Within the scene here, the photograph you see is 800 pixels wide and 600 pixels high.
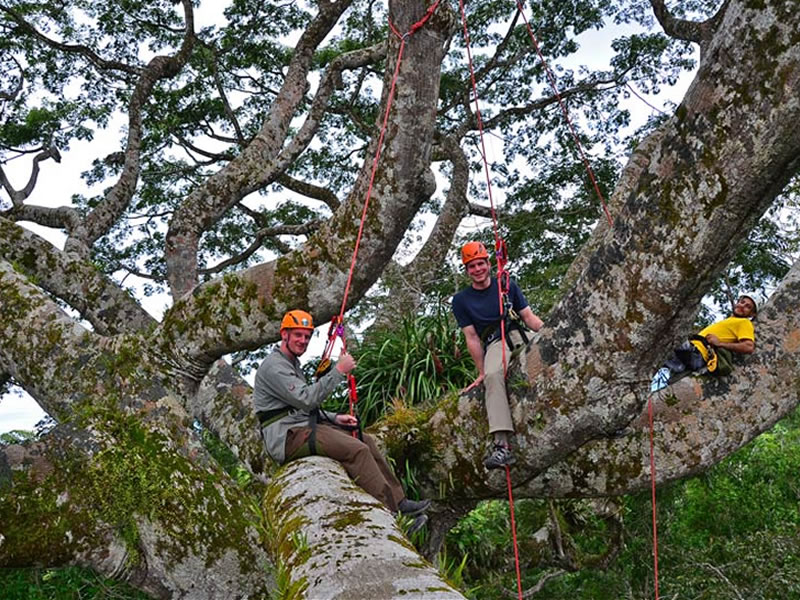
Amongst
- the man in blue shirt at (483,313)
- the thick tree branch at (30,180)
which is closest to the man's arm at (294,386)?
the man in blue shirt at (483,313)

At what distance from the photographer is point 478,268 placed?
4016 mm

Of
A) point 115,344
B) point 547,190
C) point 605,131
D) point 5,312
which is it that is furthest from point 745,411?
point 605,131

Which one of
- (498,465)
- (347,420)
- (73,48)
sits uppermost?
(73,48)

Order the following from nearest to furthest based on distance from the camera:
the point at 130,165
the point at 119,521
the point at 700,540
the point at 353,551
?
Result: the point at 353,551, the point at 119,521, the point at 130,165, the point at 700,540

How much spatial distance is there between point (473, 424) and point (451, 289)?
4615 mm

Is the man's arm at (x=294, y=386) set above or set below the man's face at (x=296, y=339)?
below

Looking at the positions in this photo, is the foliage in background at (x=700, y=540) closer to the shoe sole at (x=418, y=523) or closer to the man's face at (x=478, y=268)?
the shoe sole at (x=418, y=523)

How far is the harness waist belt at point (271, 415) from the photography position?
3.76 meters

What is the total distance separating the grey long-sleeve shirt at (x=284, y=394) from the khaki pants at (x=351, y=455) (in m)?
0.06

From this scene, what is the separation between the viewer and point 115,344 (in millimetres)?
4430

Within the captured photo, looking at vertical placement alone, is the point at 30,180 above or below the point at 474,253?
above

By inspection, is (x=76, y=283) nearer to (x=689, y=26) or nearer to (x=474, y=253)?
(x=474, y=253)

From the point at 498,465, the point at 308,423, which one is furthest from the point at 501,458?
the point at 308,423

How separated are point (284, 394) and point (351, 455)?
51 centimetres
